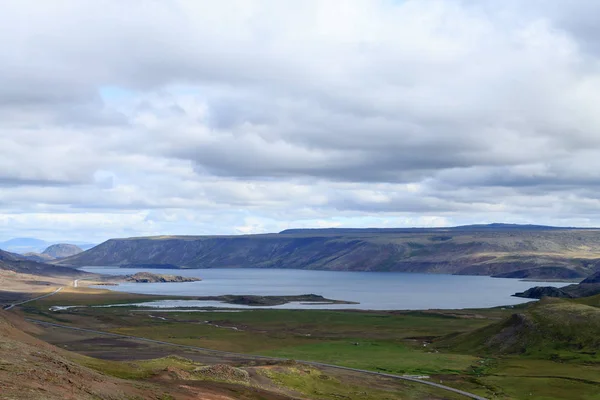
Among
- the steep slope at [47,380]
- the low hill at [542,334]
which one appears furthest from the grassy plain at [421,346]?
the steep slope at [47,380]

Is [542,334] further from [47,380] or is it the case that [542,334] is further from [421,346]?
[47,380]

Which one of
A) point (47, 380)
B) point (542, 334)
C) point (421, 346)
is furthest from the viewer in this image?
point (421, 346)

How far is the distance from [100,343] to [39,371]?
88071 mm

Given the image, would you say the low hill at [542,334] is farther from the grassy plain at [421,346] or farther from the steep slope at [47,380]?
the steep slope at [47,380]

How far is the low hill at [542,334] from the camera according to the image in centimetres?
12535

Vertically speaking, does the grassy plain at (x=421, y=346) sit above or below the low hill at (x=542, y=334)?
below

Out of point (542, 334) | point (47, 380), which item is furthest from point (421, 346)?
point (47, 380)

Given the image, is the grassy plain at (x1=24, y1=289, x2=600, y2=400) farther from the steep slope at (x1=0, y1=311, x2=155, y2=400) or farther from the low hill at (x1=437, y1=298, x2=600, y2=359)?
the steep slope at (x1=0, y1=311, x2=155, y2=400)

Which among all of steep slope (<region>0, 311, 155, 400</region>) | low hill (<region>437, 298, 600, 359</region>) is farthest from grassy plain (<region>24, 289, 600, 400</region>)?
steep slope (<region>0, 311, 155, 400</region>)

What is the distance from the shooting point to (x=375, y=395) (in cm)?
8512

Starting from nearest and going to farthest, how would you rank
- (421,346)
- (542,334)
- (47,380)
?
(47,380)
(542,334)
(421,346)

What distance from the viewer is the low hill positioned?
4935 inches

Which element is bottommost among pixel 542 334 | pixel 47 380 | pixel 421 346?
pixel 421 346

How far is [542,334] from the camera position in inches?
5167
